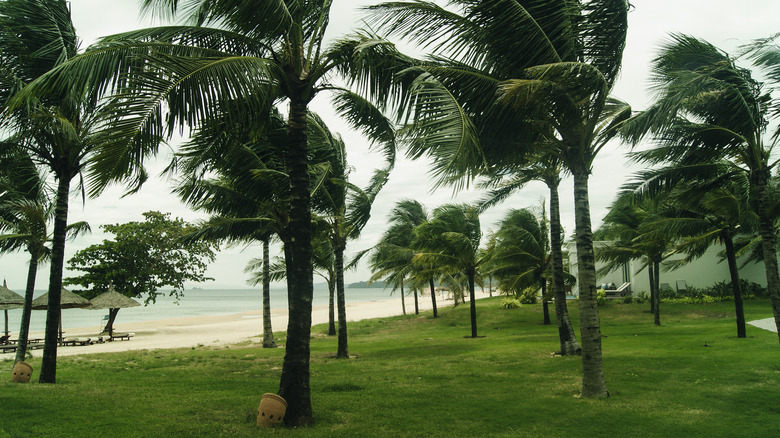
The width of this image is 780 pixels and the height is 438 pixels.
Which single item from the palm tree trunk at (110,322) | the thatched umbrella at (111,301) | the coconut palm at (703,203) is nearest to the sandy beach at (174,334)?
the palm tree trunk at (110,322)

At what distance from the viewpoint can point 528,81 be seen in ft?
19.8

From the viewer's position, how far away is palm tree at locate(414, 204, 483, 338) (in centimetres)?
2011

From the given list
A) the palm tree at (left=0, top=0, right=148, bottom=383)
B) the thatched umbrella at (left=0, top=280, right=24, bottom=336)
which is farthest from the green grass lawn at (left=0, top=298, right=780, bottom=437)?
the thatched umbrella at (left=0, top=280, right=24, bottom=336)

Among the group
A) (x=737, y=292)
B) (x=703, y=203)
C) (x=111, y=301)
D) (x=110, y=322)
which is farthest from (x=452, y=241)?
(x=110, y=322)

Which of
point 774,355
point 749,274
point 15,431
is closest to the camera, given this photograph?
point 15,431

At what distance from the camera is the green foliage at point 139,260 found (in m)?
26.4

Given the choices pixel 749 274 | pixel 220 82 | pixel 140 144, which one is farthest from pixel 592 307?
pixel 749 274

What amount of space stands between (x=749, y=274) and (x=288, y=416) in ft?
102

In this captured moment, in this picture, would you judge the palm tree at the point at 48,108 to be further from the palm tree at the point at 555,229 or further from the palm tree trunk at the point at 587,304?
the palm tree at the point at 555,229

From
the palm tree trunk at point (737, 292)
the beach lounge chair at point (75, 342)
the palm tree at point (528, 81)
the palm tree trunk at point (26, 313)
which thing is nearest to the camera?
the palm tree at point (528, 81)

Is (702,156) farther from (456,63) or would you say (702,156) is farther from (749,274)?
(749,274)

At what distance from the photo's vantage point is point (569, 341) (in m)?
12.3

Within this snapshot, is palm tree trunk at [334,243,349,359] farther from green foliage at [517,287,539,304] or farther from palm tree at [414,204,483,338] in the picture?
green foliage at [517,287,539,304]

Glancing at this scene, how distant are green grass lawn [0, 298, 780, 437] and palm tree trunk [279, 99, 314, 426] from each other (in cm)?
40
